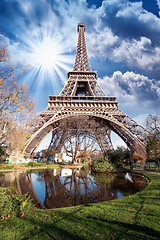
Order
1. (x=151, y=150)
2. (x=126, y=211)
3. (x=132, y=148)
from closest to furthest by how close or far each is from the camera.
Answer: (x=126, y=211) → (x=151, y=150) → (x=132, y=148)

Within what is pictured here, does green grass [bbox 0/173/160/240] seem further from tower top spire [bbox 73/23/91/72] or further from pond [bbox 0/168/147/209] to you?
tower top spire [bbox 73/23/91/72]

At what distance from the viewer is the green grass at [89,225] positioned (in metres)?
3.19

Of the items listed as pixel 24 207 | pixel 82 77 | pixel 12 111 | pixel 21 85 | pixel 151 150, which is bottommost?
pixel 24 207

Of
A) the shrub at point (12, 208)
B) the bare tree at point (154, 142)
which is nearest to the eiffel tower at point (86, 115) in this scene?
the bare tree at point (154, 142)

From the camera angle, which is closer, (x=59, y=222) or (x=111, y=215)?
(x=59, y=222)

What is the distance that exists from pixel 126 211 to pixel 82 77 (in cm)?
3564

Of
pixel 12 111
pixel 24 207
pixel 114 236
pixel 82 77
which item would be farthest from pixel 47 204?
pixel 82 77

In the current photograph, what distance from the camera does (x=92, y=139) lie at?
33.8 metres

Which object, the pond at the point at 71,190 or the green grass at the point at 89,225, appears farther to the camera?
the pond at the point at 71,190

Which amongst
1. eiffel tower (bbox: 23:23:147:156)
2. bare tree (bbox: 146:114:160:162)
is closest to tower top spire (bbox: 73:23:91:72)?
eiffel tower (bbox: 23:23:147:156)

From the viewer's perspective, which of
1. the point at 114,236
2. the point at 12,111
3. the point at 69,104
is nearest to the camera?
the point at 114,236

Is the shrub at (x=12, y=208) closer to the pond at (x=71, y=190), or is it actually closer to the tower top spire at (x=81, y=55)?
the pond at (x=71, y=190)

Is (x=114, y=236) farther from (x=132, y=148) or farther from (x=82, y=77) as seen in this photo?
(x=82, y=77)

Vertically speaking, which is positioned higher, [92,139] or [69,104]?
[69,104]
